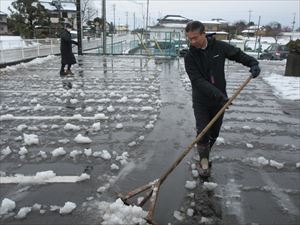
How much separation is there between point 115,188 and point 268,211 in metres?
1.60

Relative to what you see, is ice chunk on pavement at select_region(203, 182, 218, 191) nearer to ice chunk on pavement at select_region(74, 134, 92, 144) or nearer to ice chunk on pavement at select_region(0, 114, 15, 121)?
ice chunk on pavement at select_region(74, 134, 92, 144)

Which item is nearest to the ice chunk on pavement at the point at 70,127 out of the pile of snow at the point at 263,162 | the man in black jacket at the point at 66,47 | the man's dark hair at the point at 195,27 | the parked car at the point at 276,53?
the pile of snow at the point at 263,162

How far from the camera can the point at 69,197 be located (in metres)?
3.75

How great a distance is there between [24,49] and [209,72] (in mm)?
15584

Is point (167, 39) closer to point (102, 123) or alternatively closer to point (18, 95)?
point (18, 95)

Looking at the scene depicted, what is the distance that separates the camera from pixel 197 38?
3.83m

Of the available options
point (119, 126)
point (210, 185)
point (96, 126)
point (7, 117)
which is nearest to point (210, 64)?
point (210, 185)

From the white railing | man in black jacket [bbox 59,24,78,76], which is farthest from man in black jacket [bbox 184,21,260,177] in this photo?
the white railing

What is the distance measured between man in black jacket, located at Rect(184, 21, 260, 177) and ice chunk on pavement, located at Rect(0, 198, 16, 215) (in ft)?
6.87

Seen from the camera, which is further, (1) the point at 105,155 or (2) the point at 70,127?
(2) the point at 70,127

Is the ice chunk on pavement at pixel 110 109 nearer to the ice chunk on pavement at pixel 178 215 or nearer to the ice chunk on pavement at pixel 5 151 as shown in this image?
the ice chunk on pavement at pixel 5 151

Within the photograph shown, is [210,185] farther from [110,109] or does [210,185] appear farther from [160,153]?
[110,109]

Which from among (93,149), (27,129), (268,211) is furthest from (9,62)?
(268,211)

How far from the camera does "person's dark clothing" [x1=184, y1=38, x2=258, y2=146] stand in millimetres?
3916
